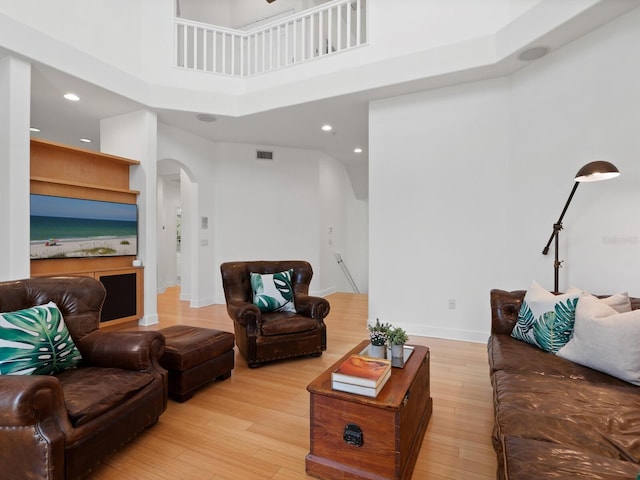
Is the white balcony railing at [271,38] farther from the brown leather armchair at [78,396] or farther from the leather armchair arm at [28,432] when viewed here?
the leather armchair arm at [28,432]

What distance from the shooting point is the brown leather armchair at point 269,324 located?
2.96 m

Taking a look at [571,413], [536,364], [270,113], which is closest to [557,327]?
[536,364]

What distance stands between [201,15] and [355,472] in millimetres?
7471

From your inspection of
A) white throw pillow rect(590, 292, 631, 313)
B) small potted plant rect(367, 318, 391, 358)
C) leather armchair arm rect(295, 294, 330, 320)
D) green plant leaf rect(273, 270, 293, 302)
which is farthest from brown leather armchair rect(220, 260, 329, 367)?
white throw pillow rect(590, 292, 631, 313)

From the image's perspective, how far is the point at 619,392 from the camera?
1597 mm

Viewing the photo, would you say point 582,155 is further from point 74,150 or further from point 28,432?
point 74,150

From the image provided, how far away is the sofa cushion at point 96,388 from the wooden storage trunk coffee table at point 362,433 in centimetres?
97

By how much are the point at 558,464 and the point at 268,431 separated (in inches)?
59.5

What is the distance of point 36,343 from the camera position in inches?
66.9

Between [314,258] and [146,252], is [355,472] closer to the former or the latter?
[146,252]

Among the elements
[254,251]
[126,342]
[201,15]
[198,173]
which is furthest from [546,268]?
[201,15]

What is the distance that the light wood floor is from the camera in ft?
5.49

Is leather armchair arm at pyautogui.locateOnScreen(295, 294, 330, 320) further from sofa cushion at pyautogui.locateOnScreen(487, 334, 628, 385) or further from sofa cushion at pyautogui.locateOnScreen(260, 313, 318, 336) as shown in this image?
sofa cushion at pyautogui.locateOnScreen(487, 334, 628, 385)

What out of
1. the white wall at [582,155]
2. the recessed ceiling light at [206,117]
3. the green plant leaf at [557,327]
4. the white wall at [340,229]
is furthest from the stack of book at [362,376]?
the white wall at [340,229]
